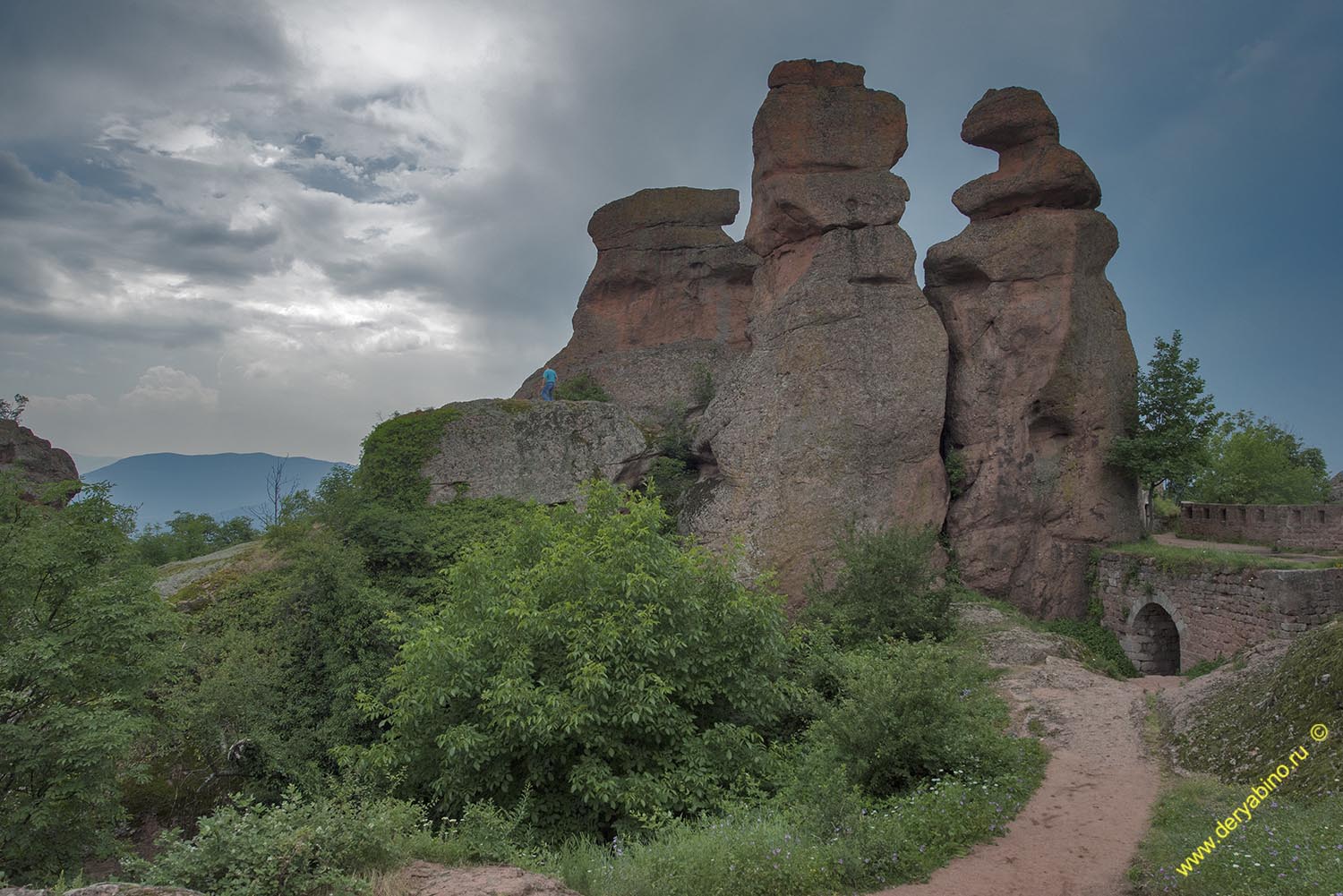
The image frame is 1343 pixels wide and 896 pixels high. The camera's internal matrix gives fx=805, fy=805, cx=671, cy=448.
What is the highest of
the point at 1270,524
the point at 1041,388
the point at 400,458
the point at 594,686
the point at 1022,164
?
the point at 1022,164

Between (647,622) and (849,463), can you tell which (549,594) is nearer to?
(647,622)

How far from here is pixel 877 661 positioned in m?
10.9

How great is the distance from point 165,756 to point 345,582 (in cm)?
405

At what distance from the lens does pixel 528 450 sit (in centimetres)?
2208

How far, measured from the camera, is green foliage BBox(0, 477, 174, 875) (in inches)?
389

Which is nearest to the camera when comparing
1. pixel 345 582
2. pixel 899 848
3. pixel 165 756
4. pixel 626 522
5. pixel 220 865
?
pixel 220 865

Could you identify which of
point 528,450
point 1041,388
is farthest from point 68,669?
point 1041,388

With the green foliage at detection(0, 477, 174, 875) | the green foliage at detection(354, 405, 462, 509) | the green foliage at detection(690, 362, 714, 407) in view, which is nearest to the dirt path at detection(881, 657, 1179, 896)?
the green foliage at detection(0, 477, 174, 875)

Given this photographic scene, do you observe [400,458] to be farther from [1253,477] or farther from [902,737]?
[1253,477]

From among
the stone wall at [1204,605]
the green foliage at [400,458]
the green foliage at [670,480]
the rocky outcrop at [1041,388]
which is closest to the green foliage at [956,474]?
the rocky outcrop at [1041,388]

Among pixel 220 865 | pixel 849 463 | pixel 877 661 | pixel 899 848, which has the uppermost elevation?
pixel 849 463

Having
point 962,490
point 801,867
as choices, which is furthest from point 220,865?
point 962,490

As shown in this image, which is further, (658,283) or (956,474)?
(658,283)

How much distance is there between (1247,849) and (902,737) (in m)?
3.39
